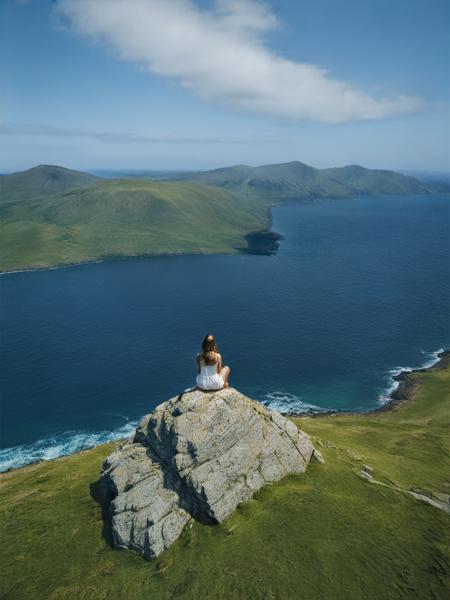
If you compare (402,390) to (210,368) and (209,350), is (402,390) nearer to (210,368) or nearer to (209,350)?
(210,368)

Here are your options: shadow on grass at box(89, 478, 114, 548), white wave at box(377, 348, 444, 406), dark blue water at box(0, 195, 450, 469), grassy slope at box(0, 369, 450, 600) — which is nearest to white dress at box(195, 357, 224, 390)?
grassy slope at box(0, 369, 450, 600)

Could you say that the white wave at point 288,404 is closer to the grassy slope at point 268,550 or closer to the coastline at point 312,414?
the coastline at point 312,414

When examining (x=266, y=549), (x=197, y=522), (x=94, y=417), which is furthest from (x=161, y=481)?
(x=94, y=417)

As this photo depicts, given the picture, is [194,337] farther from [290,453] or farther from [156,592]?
[156,592]

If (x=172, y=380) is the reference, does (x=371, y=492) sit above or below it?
above

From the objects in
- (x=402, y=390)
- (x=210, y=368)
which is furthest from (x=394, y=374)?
(x=210, y=368)
